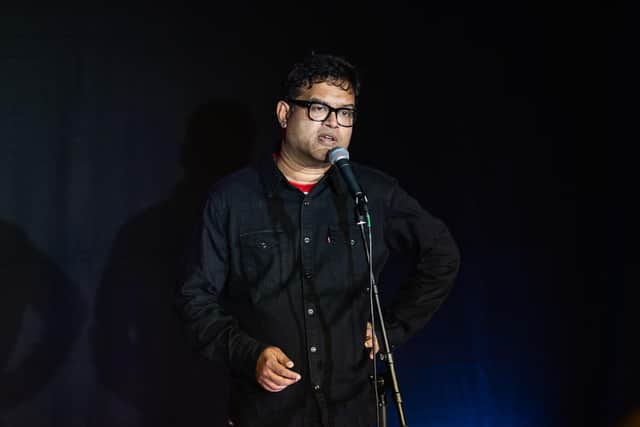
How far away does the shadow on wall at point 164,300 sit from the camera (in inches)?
110

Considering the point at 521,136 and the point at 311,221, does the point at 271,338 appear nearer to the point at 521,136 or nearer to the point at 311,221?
the point at 311,221

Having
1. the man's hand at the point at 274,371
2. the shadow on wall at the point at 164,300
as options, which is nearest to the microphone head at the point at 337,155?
the man's hand at the point at 274,371

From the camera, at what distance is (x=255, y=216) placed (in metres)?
2.18

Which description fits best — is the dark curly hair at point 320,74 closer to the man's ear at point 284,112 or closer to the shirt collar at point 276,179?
the man's ear at point 284,112

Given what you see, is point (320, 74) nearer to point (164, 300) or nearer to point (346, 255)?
point (346, 255)

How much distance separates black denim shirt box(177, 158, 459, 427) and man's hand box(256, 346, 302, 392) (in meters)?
0.09

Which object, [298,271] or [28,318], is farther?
[28,318]

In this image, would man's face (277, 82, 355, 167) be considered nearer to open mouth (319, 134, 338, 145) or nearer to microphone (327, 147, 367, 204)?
open mouth (319, 134, 338, 145)

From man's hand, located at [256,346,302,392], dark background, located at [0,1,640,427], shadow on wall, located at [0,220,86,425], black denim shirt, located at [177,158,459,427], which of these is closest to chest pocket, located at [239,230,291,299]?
black denim shirt, located at [177,158,459,427]

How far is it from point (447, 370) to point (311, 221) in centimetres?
163

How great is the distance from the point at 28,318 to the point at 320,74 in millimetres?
1533

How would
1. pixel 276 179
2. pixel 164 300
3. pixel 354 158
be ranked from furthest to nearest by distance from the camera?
pixel 354 158
pixel 164 300
pixel 276 179

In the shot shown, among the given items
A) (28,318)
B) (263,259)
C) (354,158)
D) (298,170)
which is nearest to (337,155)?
(298,170)

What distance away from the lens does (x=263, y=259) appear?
7.04 ft
